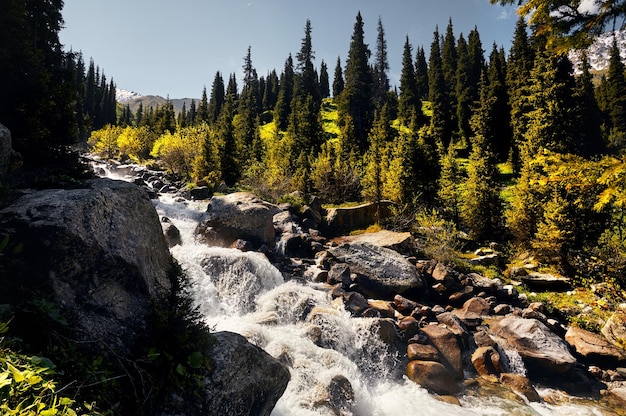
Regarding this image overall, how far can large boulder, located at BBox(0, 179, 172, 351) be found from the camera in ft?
17.0

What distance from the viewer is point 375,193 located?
30.5m

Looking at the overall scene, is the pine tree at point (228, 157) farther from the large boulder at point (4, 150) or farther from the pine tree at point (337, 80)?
the pine tree at point (337, 80)

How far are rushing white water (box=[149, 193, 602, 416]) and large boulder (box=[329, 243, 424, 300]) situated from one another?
2.92m

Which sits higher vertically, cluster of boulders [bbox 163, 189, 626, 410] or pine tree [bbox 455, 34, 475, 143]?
pine tree [bbox 455, 34, 475, 143]

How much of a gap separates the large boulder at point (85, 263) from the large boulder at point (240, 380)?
63.9 inches

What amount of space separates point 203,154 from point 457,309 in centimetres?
3084

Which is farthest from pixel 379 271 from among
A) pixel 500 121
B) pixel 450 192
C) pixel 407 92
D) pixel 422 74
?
pixel 422 74

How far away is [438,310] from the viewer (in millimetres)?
16297

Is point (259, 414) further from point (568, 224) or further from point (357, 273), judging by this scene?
point (568, 224)

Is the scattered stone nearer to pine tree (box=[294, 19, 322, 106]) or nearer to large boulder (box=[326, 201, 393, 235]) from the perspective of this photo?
large boulder (box=[326, 201, 393, 235])

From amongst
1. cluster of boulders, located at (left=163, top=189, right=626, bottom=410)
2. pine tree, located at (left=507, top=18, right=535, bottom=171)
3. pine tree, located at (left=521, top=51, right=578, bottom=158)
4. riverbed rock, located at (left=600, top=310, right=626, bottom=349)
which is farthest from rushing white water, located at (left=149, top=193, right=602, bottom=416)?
pine tree, located at (left=507, top=18, right=535, bottom=171)

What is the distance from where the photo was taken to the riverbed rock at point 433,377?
11.5 metres

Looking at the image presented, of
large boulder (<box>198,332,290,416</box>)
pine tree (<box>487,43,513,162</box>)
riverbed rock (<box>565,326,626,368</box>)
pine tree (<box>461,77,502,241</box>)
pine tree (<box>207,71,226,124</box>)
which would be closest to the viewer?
large boulder (<box>198,332,290,416</box>)

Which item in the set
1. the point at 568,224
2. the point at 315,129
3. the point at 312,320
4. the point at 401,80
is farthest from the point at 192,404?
the point at 401,80
